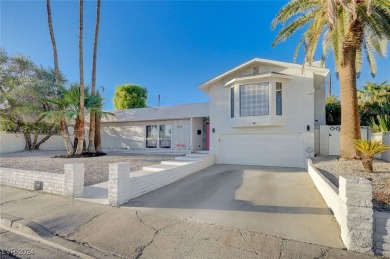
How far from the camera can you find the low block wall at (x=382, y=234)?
3172 millimetres

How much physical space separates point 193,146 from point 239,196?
8.90m

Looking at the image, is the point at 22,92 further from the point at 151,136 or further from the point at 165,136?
the point at 165,136

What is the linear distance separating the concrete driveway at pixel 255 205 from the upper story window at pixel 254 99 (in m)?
4.50

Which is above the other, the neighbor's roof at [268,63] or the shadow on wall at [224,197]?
the neighbor's roof at [268,63]

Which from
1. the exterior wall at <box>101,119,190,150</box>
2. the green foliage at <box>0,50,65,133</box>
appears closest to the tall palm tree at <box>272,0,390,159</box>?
the exterior wall at <box>101,119,190,150</box>

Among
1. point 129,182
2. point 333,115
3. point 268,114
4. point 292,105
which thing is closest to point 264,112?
point 268,114

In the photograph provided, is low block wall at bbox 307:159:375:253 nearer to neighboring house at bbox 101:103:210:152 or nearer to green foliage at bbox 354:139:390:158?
green foliage at bbox 354:139:390:158

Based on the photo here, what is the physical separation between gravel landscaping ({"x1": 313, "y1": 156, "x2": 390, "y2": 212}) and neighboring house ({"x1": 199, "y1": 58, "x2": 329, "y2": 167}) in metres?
2.87

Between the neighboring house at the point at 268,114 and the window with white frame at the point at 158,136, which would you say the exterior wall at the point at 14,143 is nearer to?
the window with white frame at the point at 158,136

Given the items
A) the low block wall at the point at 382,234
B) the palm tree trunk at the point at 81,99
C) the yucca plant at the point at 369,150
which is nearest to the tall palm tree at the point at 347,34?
the yucca plant at the point at 369,150

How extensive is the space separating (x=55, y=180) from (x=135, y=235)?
4047 millimetres

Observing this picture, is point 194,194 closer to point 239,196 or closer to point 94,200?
point 239,196

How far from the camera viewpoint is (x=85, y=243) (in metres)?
3.76

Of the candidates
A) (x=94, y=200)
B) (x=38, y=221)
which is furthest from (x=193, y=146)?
(x=38, y=221)
